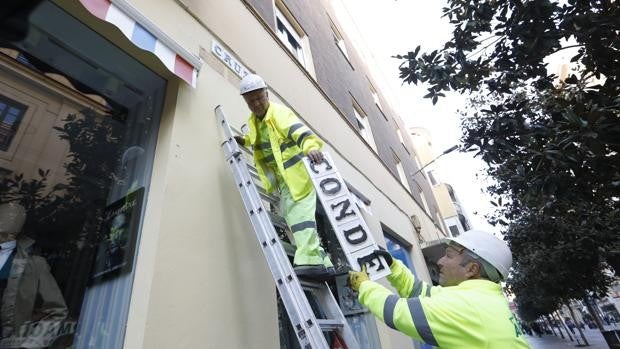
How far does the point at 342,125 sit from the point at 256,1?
2810 millimetres

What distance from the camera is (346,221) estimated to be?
2.30 meters

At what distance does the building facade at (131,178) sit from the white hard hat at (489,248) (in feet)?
4.79

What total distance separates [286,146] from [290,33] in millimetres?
4940

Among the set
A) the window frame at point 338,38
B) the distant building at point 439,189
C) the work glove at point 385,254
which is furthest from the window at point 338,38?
the distant building at point 439,189

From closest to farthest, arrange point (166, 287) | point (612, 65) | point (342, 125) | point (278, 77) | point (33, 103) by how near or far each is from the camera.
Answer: point (166, 287), point (33, 103), point (612, 65), point (278, 77), point (342, 125)

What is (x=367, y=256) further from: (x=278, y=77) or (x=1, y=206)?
(x=278, y=77)

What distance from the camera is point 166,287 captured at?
194 centimetres

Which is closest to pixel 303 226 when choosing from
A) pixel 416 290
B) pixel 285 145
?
pixel 285 145

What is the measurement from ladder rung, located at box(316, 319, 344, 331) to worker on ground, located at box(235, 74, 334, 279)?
318mm

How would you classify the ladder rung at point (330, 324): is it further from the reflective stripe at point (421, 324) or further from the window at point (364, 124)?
the window at point (364, 124)

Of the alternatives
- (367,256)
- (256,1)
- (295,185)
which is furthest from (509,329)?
(256,1)

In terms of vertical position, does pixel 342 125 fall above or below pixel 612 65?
above

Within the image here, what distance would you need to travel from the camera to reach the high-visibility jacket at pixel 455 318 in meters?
1.62

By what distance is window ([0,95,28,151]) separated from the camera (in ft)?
8.48
